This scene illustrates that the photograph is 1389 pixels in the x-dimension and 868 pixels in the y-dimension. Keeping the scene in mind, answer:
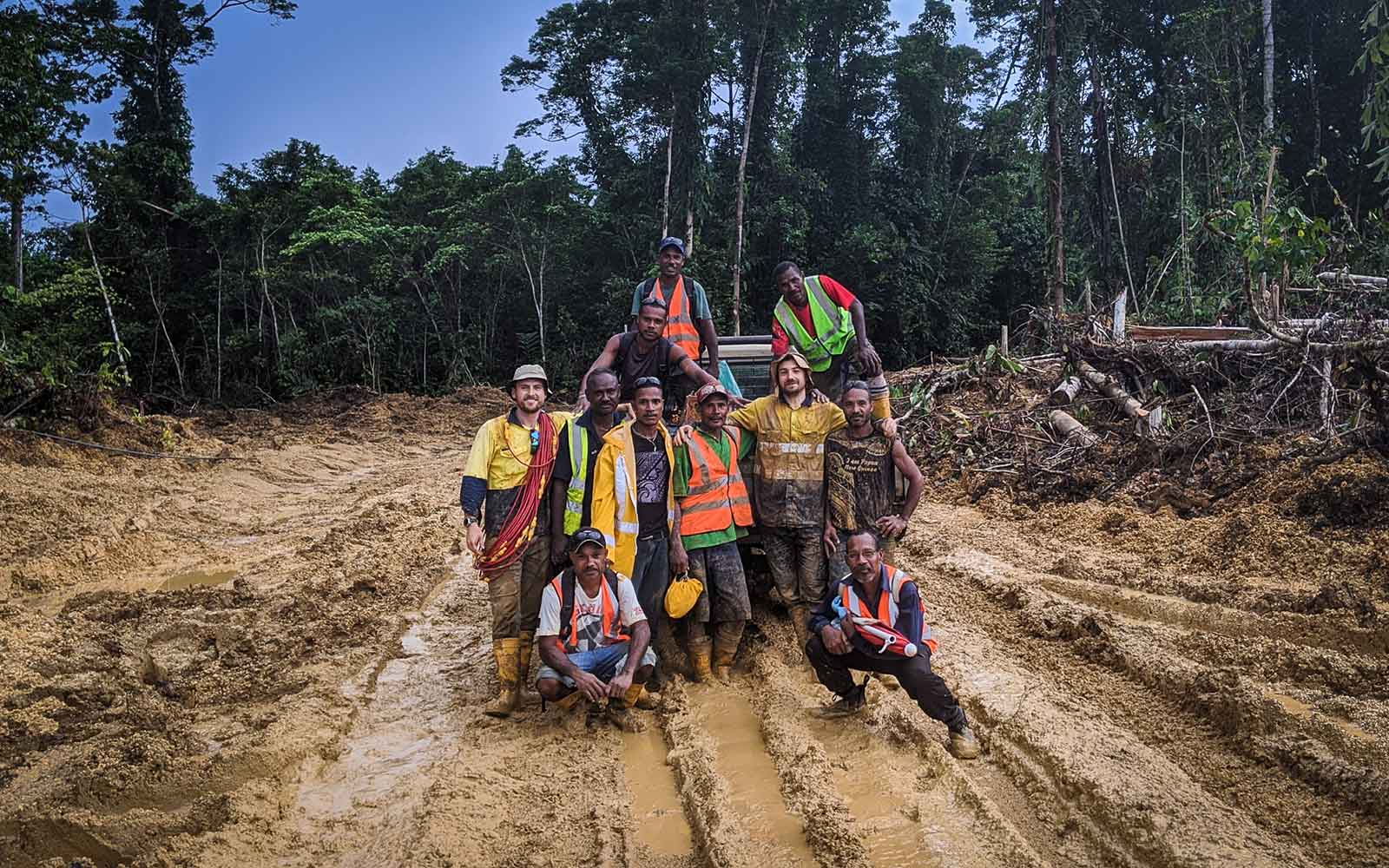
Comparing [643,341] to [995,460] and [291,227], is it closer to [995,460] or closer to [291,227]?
[995,460]

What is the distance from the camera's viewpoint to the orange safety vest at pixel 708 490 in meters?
5.46

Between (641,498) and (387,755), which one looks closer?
(387,755)

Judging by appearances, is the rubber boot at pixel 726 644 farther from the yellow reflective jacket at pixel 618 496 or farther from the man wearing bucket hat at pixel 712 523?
the yellow reflective jacket at pixel 618 496

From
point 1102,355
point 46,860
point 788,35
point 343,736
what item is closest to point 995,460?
point 1102,355

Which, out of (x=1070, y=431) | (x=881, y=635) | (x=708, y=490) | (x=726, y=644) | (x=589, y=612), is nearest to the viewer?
(x=881, y=635)

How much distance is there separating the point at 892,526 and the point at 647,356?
80.2 inches

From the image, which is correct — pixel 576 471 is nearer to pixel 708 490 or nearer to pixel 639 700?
pixel 708 490

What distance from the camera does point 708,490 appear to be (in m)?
5.49

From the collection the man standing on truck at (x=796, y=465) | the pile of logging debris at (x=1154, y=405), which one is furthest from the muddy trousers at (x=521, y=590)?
the pile of logging debris at (x=1154, y=405)

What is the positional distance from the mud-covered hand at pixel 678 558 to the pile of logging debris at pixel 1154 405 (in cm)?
518

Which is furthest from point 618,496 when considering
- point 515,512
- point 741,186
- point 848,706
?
point 741,186

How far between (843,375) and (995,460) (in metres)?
4.58

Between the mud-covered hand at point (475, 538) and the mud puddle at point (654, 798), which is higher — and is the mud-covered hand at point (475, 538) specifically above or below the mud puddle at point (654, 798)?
above

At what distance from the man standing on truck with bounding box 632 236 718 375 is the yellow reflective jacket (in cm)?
151
